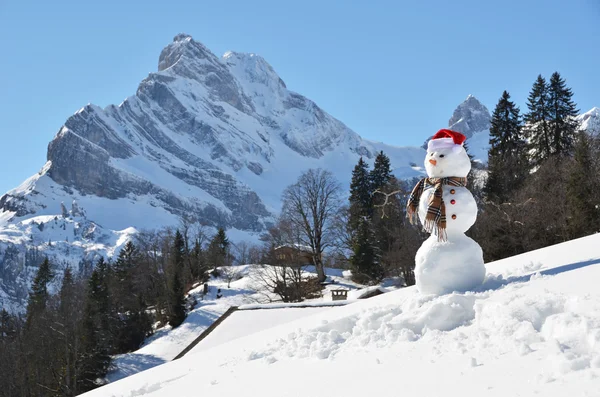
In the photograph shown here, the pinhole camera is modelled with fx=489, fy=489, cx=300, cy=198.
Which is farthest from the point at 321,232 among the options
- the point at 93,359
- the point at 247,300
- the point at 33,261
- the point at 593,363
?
the point at 33,261

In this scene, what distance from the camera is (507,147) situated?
131 ft

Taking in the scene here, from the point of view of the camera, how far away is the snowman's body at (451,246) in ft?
23.4

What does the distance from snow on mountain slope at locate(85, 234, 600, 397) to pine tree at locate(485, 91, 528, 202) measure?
83.7ft

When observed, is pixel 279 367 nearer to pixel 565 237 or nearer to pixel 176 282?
pixel 565 237

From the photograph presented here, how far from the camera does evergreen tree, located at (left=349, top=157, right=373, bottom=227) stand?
4222 cm

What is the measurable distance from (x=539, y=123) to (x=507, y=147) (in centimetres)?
311

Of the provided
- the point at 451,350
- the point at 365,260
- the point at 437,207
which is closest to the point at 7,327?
the point at 365,260

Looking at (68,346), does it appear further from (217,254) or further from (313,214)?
(217,254)

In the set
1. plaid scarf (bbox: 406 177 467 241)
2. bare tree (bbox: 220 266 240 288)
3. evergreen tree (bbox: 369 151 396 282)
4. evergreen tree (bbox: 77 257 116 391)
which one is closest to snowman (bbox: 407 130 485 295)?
plaid scarf (bbox: 406 177 467 241)

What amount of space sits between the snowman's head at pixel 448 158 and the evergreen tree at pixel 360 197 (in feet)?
111

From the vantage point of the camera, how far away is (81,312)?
35125mm

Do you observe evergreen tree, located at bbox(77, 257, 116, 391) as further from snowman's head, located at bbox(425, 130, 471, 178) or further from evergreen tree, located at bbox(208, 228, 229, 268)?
snowman's head, located at bbox(425, 130, 471, 178)

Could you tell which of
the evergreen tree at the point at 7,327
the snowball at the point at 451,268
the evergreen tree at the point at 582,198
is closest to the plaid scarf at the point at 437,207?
the snowball at the point at 451,268

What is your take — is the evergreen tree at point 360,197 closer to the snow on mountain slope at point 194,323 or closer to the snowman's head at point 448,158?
the snow on mountain slope at point 194,323
